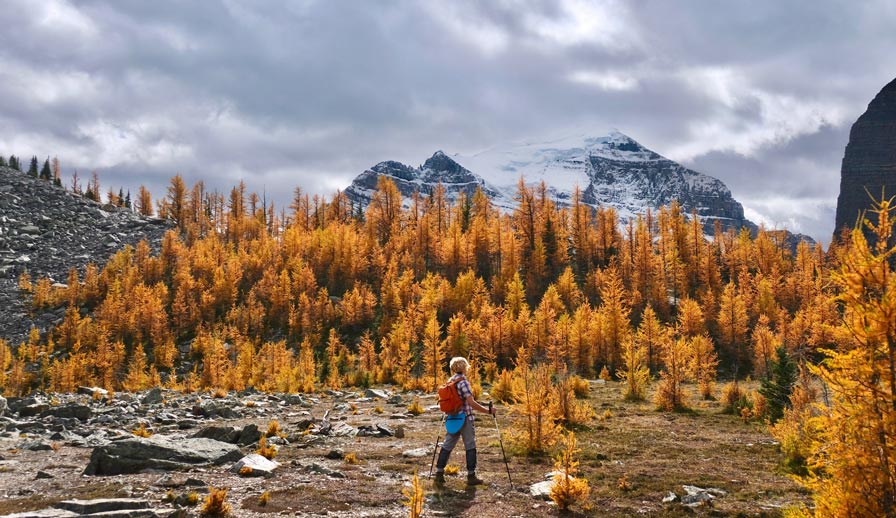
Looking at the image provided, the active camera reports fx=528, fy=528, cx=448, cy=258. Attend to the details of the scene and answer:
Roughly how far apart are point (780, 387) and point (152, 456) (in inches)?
819

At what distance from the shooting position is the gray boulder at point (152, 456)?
11.4 m

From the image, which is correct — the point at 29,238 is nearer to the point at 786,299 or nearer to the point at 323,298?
the point at 323,298

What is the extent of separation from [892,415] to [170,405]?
88.6 ft

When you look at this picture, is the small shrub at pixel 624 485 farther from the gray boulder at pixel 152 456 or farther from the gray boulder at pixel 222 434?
the gray boulder at pixel 222 434

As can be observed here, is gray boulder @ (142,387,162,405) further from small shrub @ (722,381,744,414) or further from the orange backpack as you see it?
small shrub @ (722,381,744,414)

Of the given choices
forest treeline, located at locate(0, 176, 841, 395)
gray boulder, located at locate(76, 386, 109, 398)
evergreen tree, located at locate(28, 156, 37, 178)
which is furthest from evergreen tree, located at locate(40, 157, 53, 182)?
gray boulder, located at locate(76, 386, 109, 398)

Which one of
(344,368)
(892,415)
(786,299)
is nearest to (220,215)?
(344,368)

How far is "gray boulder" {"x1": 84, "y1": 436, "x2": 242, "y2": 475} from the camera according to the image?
1144 centimetres

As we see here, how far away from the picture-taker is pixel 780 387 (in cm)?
1989

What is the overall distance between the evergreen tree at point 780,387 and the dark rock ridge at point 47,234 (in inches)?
3324

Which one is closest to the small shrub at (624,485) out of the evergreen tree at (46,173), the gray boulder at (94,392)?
the gray boulder at (94,392)

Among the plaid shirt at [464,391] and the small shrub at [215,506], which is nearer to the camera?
the small shrub at [215,506]

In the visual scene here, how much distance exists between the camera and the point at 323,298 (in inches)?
2926

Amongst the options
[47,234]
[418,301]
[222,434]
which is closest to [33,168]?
[47,234]
